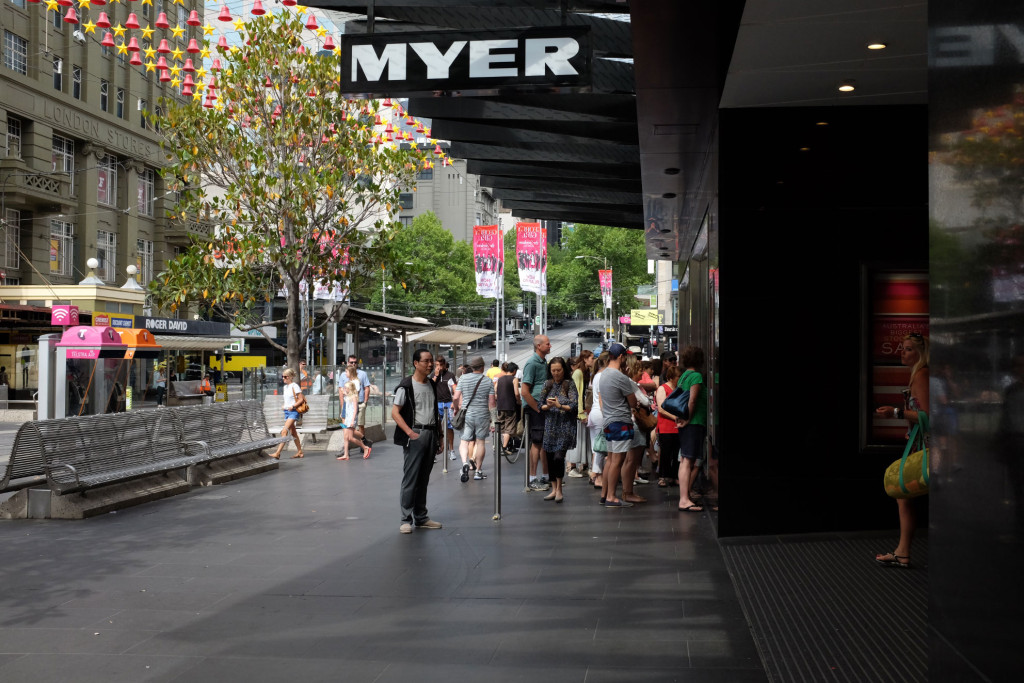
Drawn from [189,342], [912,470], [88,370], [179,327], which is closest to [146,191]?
[179,327]

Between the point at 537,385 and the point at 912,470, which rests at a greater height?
the point at 537,385

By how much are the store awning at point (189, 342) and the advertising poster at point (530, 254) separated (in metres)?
13.7

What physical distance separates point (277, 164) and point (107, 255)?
84.2 feet

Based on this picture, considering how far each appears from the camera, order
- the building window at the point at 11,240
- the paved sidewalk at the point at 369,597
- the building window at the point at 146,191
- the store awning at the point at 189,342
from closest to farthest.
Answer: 1. the paved sidewalk at the point at 369,597
2. the building window at the point at 11,240
3. the store awning at the point at 189,342
4. the building window at the point at 146,191

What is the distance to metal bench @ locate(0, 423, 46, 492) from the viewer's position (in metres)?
10.7

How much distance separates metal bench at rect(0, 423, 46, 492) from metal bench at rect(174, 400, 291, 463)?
9.05 feet

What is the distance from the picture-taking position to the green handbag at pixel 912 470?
743cm

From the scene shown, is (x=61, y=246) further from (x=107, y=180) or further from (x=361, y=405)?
(x=361, y=405)

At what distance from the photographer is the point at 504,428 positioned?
50.1 ft

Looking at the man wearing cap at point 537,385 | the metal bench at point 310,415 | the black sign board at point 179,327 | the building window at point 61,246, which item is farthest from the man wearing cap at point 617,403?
the building window at point 61,246

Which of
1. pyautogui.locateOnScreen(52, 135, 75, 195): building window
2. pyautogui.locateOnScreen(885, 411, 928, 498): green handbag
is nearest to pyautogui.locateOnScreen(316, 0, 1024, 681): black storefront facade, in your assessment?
pyautogui.locateOnScreen(885, 411, 928, 498): green handbag

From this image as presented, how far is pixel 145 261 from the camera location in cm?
4766

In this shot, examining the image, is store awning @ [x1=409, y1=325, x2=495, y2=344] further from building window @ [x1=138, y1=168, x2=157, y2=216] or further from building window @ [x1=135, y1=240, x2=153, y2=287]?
building window @ [x1=138, y1=168, x2=157, y2=216]

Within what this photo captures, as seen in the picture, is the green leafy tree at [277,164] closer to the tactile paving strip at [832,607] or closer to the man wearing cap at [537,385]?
the man wearing cap at [537,385]
